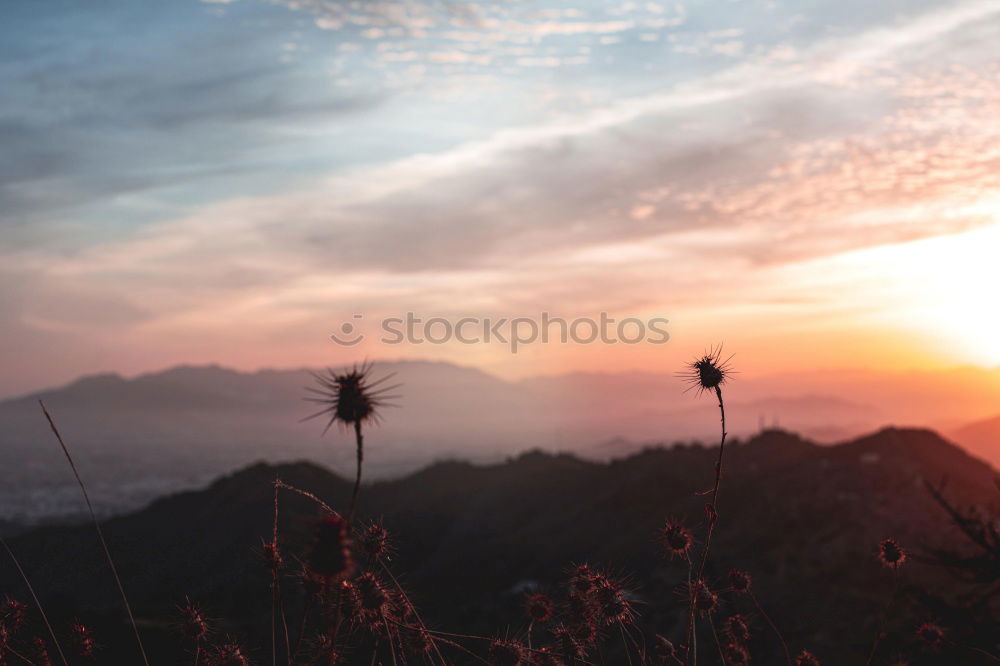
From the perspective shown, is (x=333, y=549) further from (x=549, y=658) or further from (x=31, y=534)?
(x=31, y=534)

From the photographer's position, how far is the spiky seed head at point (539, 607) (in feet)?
16.7

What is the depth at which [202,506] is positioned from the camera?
84.1m

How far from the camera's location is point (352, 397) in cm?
324

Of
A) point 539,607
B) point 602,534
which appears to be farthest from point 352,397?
point 602,534

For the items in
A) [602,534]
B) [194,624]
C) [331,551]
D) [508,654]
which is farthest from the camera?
[602,534]

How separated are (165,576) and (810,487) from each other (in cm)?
4614

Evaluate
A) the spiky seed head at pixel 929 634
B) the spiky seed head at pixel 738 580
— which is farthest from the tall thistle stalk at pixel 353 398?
the spiky seed head at pixel 929 634

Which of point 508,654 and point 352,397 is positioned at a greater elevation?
point 352,397

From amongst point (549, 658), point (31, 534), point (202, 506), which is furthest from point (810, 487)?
point (31, 534)

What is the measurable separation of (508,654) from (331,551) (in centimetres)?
178

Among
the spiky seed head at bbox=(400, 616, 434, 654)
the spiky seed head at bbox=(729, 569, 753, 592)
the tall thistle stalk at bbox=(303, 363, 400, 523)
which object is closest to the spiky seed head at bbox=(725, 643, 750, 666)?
the spiky seed head at bbox=(729, 569, 753, 592)

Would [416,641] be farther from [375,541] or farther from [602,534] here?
[602,534]

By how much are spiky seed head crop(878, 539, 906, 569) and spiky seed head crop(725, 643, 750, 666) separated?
1225mm

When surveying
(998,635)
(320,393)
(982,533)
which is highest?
(320,393)
